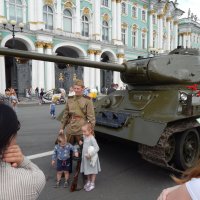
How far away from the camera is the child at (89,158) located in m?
4.42

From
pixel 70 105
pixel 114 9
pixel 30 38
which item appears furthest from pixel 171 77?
pixel 114 9

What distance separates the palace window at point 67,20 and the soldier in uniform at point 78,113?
79.0ft

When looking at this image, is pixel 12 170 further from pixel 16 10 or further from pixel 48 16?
pixel 48 16

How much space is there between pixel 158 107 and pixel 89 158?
5.17ft

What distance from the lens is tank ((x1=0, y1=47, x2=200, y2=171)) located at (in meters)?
4.62

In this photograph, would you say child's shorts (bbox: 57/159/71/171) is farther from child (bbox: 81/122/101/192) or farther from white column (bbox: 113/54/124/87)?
white column (bbox: 113/54/124/87)

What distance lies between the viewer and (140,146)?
4.79 m

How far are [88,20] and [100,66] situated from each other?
25686mm

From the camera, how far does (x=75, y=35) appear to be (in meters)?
28.5

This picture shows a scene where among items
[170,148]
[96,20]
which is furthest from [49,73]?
[170,148]

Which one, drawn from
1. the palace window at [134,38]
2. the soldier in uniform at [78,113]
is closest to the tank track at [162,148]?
the soldier in uniform at [78,113]

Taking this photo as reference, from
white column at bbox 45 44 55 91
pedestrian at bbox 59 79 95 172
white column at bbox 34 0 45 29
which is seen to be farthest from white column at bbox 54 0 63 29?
pedestrian at bbox 59 79 95 172

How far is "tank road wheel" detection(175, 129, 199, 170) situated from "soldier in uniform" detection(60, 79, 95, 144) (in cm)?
151

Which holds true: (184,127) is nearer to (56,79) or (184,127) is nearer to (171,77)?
(171,77)
